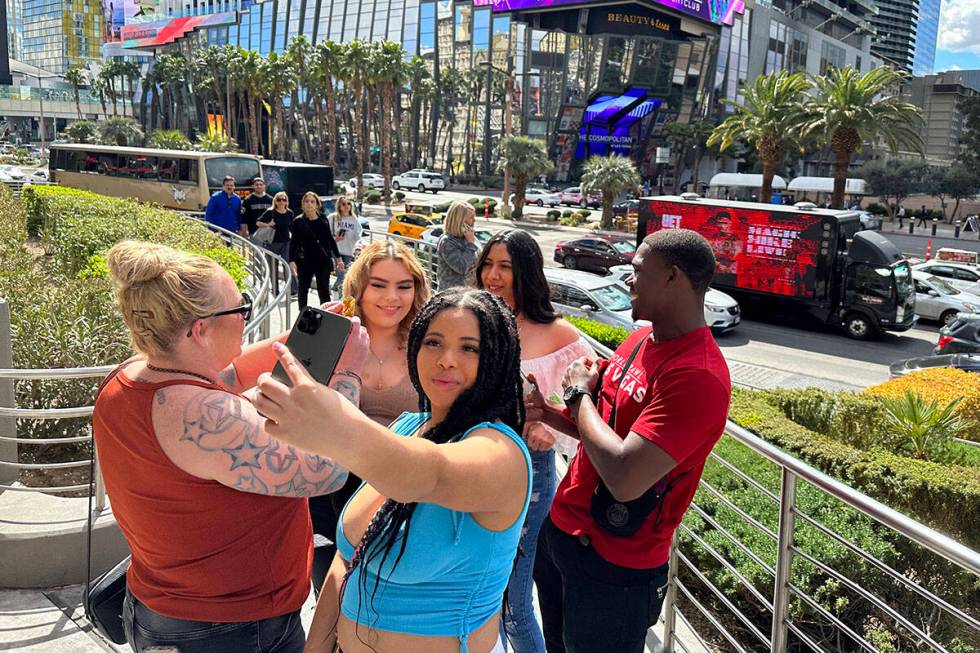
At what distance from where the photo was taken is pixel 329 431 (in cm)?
131

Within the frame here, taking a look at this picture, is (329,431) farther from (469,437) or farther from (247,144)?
(247,144)

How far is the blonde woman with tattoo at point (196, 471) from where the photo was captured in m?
1.90

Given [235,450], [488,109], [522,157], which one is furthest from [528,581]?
[488,109]

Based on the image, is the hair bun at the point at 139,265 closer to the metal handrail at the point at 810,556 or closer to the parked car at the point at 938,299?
the metal handrail at the point at 810,556

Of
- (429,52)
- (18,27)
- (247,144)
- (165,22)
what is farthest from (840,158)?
(18,27)

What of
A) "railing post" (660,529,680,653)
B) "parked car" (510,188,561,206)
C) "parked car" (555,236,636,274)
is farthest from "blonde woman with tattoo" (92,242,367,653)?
"parked car" (510,188,561,206)

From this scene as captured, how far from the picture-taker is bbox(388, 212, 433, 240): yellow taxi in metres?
29.2

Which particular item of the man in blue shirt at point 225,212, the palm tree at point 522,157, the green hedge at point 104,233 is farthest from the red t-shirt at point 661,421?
the palm tree at point 522,157

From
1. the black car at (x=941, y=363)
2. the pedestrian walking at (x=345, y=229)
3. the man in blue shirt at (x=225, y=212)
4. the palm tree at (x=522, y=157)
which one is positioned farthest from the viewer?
A: the palm tree at (x=522, y=157)

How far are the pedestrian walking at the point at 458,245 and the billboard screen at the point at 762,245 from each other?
1455 centimetres

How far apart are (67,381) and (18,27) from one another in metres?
225

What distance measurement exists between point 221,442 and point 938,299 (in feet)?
78.8

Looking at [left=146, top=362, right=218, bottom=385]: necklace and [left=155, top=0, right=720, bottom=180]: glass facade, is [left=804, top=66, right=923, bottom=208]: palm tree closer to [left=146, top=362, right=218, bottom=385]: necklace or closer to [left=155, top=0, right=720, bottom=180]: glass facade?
[left=146, top=362, right=218, bottom=385]: necklace

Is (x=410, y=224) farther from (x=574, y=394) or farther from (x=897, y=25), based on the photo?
(x=897, y=25)
